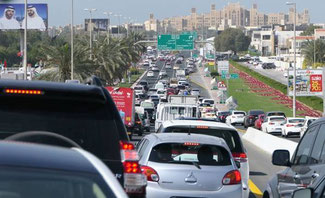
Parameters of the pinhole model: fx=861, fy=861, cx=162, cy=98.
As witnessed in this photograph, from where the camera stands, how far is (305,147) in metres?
9.77

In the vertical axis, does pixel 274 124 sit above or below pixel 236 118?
above

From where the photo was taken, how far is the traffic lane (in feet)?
71.8

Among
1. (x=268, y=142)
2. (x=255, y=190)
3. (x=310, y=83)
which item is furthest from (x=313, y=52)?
(x=255, y=190)

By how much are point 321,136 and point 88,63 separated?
180 ft

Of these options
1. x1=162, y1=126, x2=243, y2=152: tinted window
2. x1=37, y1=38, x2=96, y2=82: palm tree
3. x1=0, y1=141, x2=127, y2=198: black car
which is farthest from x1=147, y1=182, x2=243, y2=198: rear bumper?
x1=37, y1=38, x2=96, y2=82: palm tree

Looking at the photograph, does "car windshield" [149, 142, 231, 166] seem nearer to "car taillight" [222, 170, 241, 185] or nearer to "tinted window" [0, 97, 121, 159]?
"car taillight" [222, 170, 241, 185]

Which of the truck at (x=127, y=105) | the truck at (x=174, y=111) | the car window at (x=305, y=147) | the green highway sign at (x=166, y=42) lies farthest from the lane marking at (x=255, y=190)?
the green highway sign at (x=166, y=42)

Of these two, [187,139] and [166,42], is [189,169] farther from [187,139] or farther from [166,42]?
[166,42]

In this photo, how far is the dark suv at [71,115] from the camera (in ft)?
24.9

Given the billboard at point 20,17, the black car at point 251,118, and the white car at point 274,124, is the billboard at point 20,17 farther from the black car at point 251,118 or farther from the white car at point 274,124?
the white car at point 274,124

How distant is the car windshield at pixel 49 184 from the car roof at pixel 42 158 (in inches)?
1.7

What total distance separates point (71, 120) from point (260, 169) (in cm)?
1998

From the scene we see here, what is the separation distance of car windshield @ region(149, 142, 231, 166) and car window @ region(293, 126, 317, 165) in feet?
7.08

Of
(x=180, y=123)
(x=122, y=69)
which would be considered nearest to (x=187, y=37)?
(x=122, y=69)
